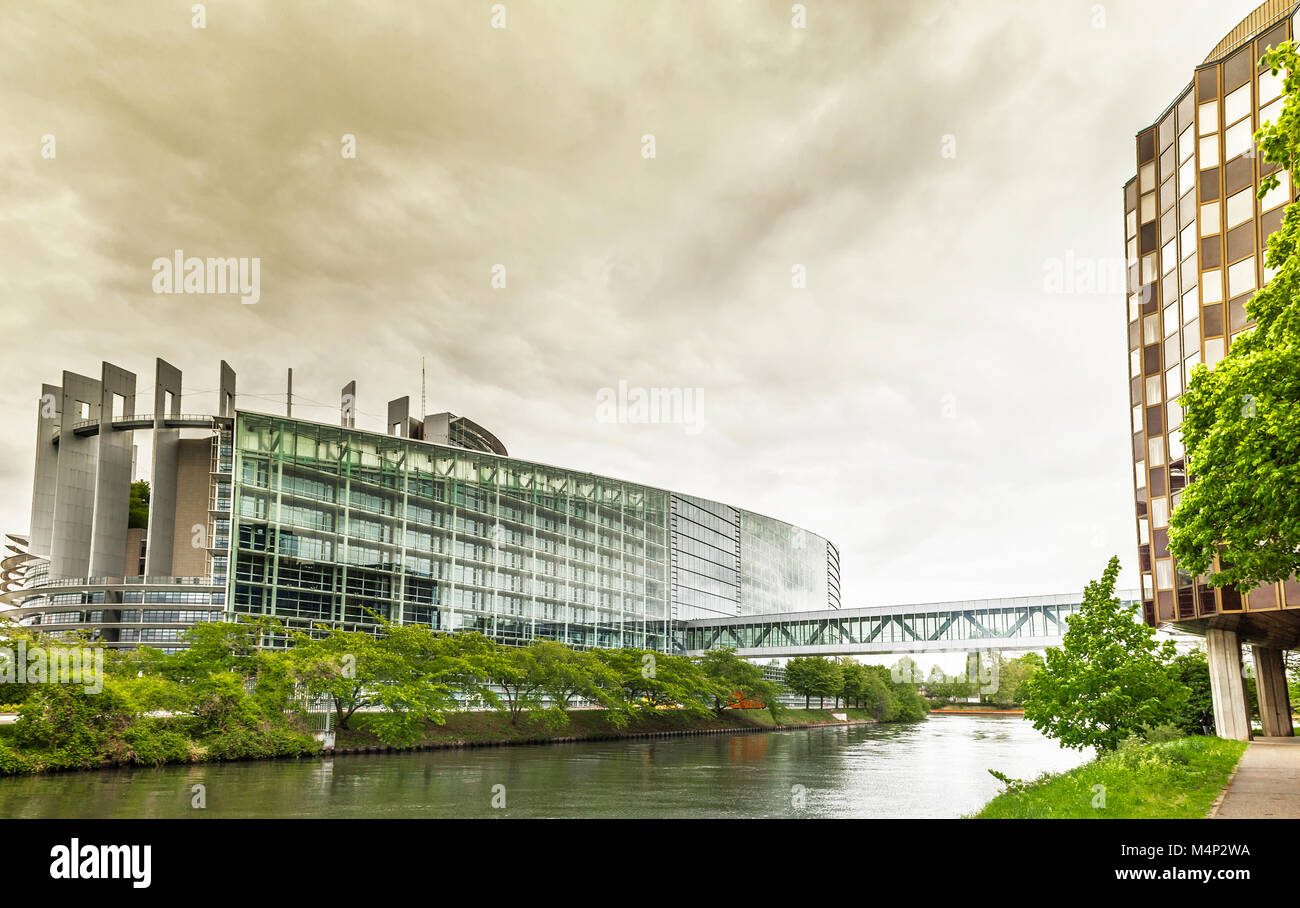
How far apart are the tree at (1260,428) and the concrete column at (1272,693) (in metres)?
41.9

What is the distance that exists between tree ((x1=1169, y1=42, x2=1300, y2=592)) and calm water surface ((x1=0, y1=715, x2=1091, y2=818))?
45.5 feet

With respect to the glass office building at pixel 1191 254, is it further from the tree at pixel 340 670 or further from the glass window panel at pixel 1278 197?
the tree at pixel 340 670

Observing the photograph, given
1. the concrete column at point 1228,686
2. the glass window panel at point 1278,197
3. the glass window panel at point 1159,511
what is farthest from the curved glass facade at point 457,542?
the glass window panel at point 1278,197

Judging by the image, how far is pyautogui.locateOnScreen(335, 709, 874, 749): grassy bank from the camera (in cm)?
6006

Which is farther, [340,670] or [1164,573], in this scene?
[340,670]

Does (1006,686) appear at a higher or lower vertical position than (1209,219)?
lower

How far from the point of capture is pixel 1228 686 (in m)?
47.7

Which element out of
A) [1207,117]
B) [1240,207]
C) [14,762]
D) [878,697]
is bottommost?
[878,697]

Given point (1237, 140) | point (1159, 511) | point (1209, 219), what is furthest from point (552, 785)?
point (1237, 140)

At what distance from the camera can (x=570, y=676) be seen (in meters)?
73.1

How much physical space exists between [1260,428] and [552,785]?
29918 millimetres

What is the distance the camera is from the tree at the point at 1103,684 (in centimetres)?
3394

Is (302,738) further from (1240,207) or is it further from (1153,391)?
(1240,207)
